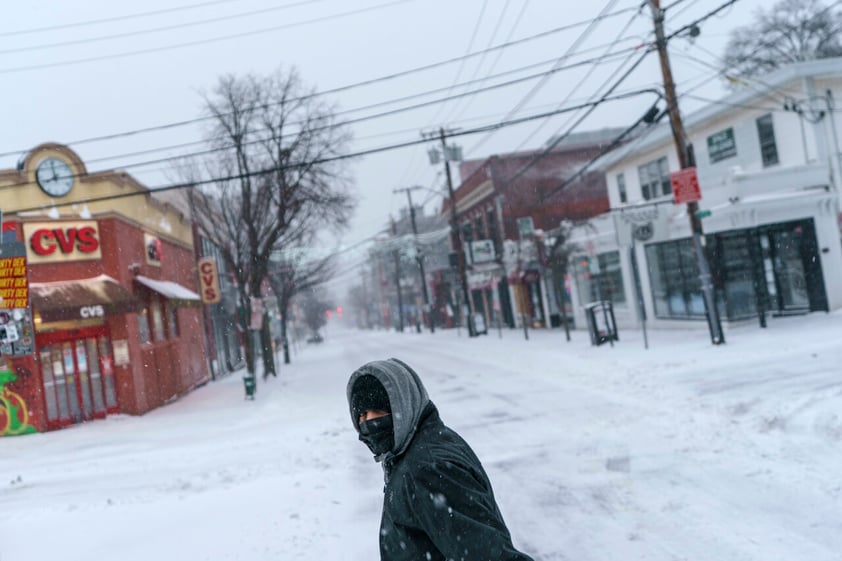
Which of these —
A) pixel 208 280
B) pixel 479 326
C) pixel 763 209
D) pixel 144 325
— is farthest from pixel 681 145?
pixel 479 326

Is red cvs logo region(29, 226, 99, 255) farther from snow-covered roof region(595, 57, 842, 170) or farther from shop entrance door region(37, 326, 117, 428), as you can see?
snow-covered roof region(595, 57, 842, 170)

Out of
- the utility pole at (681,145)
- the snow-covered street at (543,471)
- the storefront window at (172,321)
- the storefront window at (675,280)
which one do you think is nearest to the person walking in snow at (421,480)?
the snow-covered street at (543,471)

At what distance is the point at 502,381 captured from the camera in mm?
16359

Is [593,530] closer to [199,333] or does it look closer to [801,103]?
[801,103]

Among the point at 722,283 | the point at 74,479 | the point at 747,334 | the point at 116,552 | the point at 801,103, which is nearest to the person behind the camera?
the point at 116,552

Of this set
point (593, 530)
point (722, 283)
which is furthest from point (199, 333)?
point (593, 530)

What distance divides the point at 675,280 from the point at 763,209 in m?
4.26

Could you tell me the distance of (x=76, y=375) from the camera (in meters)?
17.1

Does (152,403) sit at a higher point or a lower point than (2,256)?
lower

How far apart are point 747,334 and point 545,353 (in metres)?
5.83

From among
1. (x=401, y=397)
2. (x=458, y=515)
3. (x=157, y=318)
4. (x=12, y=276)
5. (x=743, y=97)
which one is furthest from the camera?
(x=157, y=318)

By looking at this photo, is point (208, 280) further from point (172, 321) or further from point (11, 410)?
point (11, 410)

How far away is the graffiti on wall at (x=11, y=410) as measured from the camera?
16312 mm

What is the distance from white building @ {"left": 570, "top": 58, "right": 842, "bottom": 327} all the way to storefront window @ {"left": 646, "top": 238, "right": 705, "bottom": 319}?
45 mm
